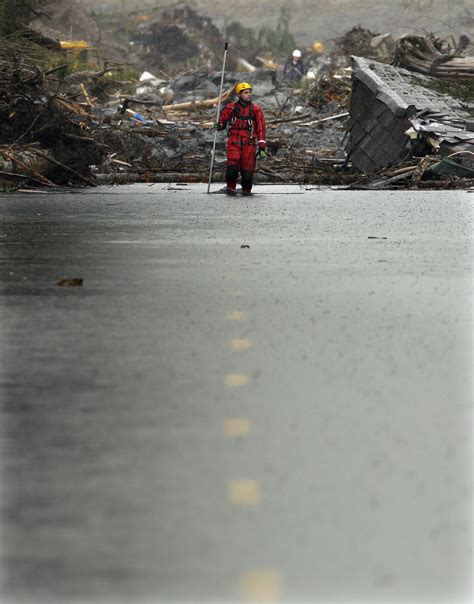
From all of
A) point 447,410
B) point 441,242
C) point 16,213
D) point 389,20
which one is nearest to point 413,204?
point 16,213

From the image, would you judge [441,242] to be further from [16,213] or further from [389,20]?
[389,20]

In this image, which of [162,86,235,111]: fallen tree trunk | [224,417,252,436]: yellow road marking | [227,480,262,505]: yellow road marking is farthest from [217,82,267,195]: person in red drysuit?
[162,86,235,111]: fallen tree trunk

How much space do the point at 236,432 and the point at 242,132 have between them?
2110 centimetres

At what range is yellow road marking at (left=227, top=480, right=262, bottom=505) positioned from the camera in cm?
453

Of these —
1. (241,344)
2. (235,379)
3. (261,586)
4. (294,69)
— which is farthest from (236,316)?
(294,69)

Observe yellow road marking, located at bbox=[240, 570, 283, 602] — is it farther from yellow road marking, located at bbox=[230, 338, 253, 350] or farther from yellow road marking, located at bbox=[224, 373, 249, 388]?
yellow road marking, located at bbox=[230, 338, 253, 350]

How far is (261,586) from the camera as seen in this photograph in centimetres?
378

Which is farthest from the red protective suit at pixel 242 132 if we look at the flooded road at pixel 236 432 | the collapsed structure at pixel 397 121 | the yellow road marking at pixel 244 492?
the yellow road marking at pixel 244 492

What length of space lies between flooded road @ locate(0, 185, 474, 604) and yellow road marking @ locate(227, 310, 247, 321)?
3 centimetres

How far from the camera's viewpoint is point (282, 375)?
6.70 m

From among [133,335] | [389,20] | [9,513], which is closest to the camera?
[9,513]

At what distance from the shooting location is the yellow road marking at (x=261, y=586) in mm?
3711

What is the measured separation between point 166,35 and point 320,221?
310ft

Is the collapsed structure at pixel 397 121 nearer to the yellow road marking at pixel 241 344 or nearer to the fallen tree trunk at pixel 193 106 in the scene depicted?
the fallen tree trunk at pixel 193 106
